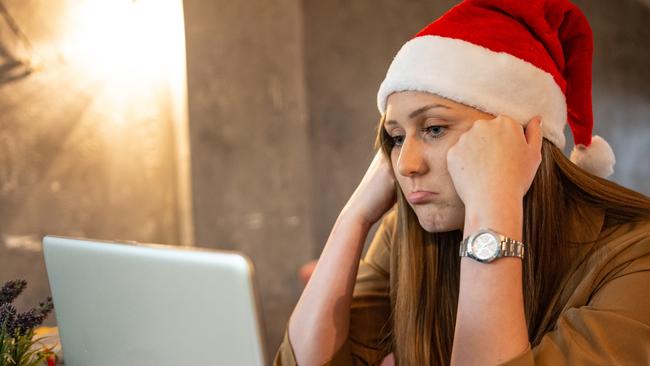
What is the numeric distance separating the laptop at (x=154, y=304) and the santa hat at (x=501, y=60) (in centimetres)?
60

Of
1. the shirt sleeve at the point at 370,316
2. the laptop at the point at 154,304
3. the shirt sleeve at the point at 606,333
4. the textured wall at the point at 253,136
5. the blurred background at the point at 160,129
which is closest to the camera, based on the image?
the laptop at the point at 154,304

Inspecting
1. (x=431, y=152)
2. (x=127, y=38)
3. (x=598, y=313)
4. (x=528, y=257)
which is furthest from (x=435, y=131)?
(x=127, y=38)

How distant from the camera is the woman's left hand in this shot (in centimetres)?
104

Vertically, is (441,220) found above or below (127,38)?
below

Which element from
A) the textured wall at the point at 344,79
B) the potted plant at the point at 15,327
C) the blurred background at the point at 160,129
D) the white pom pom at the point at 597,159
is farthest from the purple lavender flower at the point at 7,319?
the textured wall at the point at 344,79

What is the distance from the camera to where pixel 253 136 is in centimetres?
297

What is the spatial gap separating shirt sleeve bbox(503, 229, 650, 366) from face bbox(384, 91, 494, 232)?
25cm

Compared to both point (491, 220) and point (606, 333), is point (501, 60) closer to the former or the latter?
point (491, 220)

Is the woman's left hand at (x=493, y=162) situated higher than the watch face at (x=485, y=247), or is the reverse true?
the woman's left hand at (x=493, y=162)

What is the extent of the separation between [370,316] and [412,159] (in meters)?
0.41

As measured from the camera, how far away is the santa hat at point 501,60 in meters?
1.14

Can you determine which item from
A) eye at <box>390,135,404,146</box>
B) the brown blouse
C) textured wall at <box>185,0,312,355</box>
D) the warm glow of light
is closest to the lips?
eye at <box>390,135,404,146</box>

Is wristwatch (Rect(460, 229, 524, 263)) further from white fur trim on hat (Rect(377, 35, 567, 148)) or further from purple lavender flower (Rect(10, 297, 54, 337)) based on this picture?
purple lavender flower (Rect(10, 297, 54, 337))

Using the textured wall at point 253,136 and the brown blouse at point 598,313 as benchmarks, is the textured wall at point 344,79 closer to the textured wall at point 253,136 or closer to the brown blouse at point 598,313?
the textured wall at point 253,136
